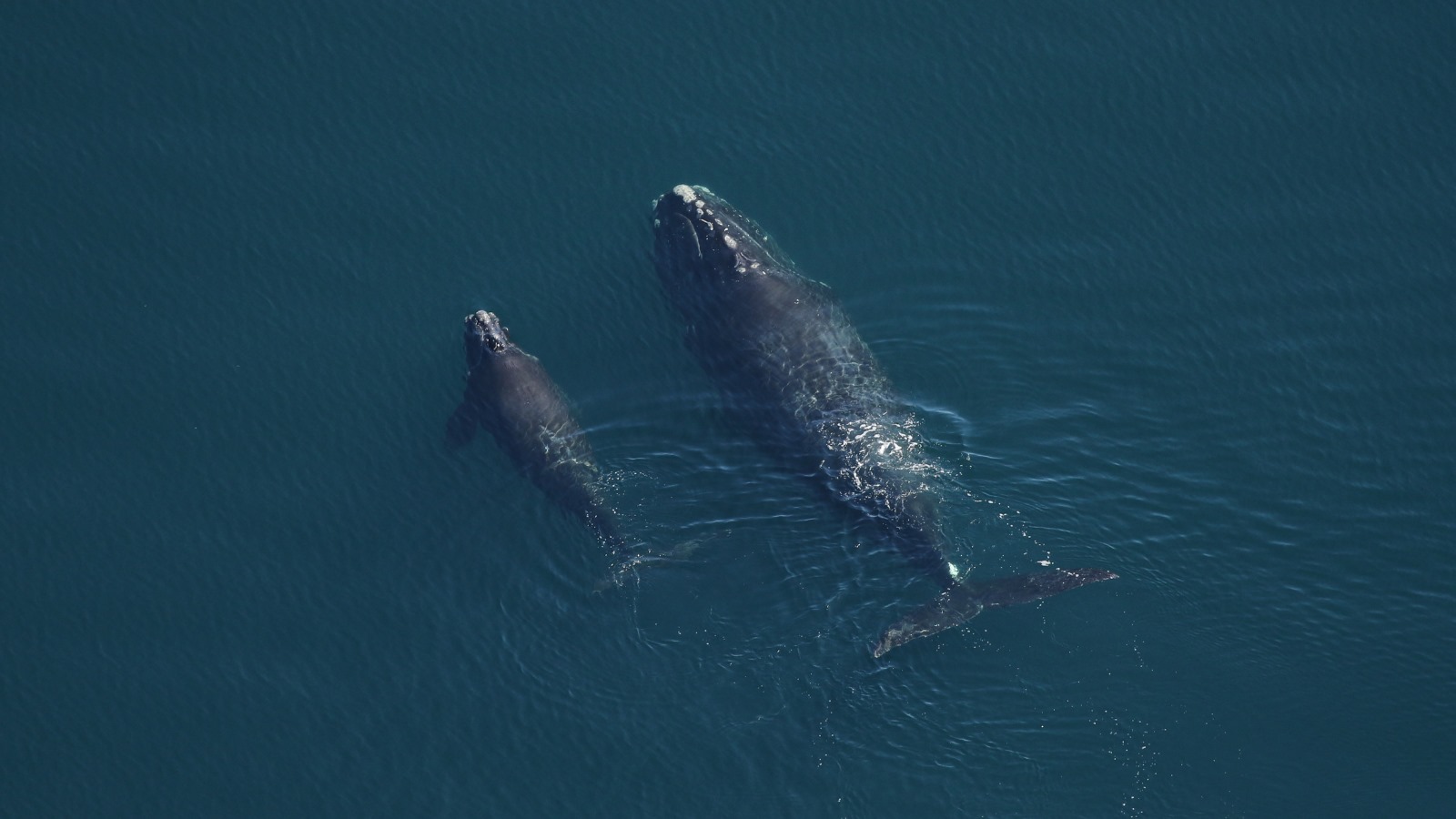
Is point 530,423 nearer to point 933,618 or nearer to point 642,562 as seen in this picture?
point 642,562

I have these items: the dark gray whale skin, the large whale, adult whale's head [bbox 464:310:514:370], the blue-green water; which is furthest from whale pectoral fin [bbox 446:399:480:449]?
the large whale

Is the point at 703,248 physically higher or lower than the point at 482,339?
higher

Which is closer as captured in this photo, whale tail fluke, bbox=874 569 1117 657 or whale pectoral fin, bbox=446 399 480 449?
whale tail fluke, bbox=874 569 1117 657

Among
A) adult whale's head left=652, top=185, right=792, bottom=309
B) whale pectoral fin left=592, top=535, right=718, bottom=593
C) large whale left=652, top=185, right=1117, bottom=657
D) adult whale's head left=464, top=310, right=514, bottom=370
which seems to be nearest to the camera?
large whale left=652, top=185, right=1117, bottom=657

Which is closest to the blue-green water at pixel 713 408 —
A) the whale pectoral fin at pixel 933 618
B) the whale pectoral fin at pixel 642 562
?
the whale pectoral fin at pixel 642 562

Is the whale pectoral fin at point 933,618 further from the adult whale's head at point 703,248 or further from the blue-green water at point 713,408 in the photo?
the adult whale's head at point 703,248

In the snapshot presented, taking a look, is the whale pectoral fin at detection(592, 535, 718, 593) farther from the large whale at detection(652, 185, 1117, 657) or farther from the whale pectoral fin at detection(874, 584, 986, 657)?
the whale pectoral fin at detection(874, 584, 986, 657)

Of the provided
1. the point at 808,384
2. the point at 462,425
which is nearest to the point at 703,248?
the point at 808,384

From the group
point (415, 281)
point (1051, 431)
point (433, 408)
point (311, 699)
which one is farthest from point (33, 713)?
point (1051, 431)
